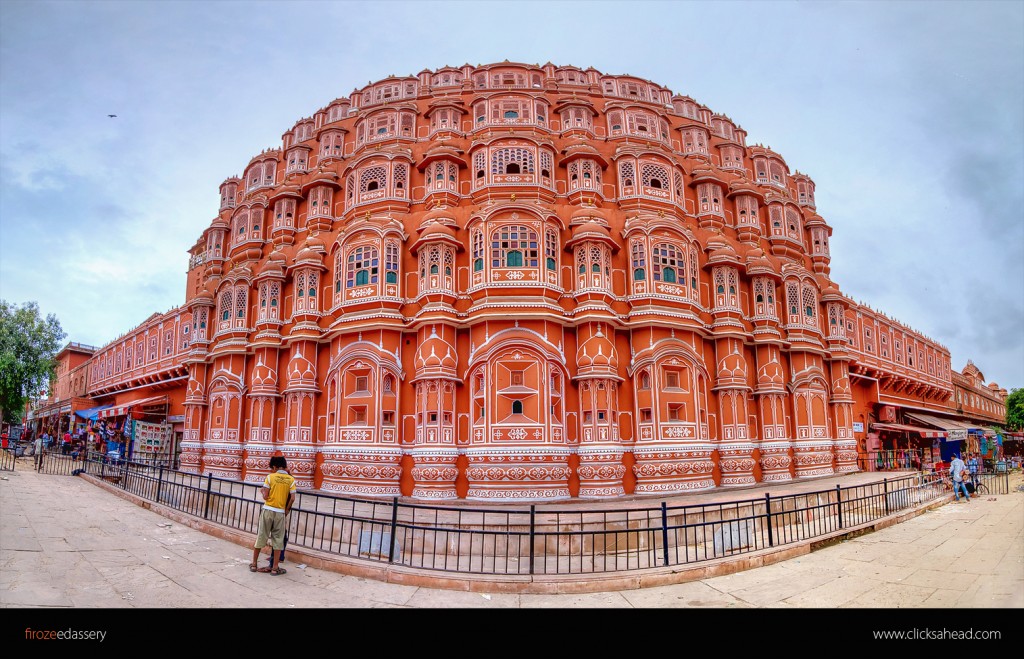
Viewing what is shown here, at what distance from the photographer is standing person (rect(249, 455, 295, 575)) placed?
29.2 feet

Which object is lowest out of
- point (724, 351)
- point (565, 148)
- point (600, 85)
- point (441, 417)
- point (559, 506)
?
point (559, 506)

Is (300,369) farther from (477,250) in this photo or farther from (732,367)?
(732,367)

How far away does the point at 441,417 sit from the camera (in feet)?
62.1

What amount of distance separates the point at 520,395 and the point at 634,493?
5313 mm

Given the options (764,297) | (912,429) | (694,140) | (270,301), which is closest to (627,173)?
(694,140)

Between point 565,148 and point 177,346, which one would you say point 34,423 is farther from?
point 565,148

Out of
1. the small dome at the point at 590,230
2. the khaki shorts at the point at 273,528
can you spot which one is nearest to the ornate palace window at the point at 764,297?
the small dome at the point at 590,230

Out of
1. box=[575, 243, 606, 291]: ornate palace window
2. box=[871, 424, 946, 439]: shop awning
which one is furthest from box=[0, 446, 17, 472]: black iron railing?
box=[871, 424, 946, 439]: shop awning

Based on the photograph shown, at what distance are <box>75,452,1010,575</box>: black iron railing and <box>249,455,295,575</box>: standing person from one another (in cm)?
52

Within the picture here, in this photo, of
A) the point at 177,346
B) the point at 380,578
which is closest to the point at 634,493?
the point at 380,578

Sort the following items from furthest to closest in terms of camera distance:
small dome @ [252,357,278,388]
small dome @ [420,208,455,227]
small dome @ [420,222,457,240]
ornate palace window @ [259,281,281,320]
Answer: ornate palace window @ [259,281,281,320] < small dome @ [252,357,278,388] < small dome @ [420,208,455,227] < small dome @ [420,222,457,240]

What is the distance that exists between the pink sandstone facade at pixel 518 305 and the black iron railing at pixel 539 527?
3545 mm

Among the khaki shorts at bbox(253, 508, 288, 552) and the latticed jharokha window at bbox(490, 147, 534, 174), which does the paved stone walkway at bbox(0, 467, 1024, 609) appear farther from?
the latticed jharokha window at bbox(490, 147, 534, 174)

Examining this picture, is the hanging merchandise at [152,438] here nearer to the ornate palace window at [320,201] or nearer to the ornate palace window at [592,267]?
the ornate palace window at [320,201]
